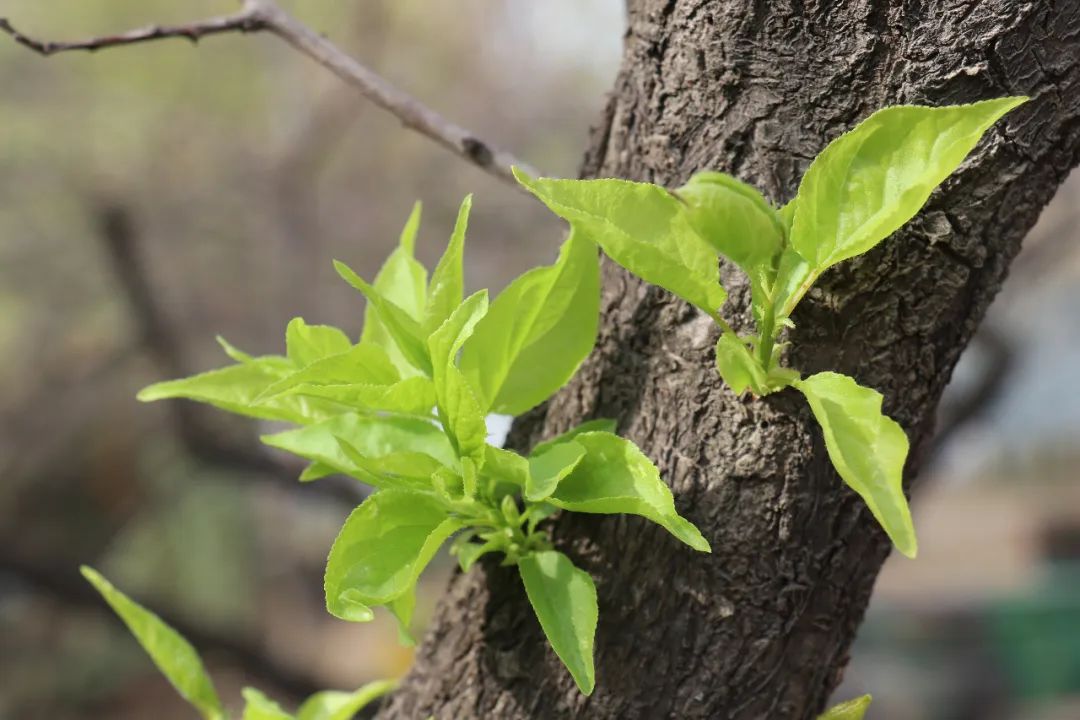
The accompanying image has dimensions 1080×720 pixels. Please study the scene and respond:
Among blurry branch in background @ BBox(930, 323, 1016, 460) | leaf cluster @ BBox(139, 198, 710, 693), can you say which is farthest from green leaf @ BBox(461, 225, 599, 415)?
blurry branch in background @ BBox(930, 323, 1016, 460)

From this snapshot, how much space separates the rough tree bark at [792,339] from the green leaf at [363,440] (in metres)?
0.08

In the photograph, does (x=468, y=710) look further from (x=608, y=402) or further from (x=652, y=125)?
(x=652, y=125)

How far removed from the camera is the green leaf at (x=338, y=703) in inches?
22.0

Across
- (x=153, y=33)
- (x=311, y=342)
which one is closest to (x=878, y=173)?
(x=311, y=342)

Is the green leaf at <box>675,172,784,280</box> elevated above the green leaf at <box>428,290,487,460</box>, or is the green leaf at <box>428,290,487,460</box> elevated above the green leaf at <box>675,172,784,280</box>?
the green leaf at <box>675,172,784,280</box>

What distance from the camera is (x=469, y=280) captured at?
10.5ft

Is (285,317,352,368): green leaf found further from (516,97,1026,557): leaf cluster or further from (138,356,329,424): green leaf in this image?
(516,97,1026,557): leaf cluster

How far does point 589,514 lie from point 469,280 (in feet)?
9.12

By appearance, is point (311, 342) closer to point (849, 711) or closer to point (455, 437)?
point (455, 437)

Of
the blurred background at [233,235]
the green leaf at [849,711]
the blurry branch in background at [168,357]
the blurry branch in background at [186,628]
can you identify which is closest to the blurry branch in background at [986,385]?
the blurred background at [233,235]

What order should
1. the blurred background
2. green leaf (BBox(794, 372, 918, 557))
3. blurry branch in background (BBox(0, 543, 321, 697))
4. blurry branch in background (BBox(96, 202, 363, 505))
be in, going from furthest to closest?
the blurred background → blurry branch in background (BBox(0, 543, 321, 697)) → blurry branch in background (BBox(96, 202, 363, 505)) → green leaf (BBox(794, 372, 918, 557))

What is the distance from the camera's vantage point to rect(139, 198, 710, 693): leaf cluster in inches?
14.6

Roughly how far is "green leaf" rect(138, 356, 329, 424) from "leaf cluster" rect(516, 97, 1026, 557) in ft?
0.61

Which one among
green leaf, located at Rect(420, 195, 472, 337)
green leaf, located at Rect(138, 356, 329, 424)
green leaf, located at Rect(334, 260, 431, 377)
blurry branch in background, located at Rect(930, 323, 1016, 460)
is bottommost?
green leaf, located at Rect(138, 356, 329, 424)
